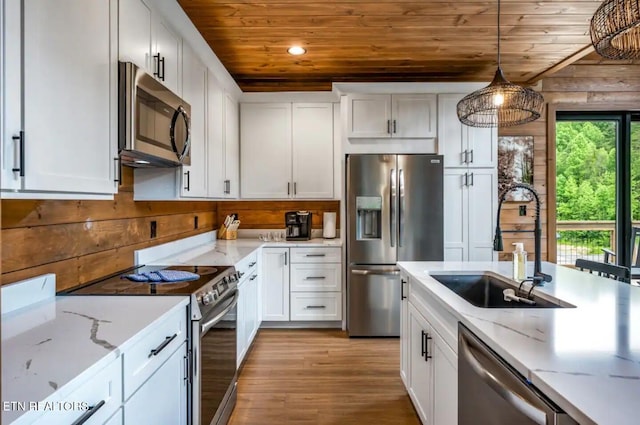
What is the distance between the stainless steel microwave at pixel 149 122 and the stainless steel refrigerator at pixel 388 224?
1797 mm

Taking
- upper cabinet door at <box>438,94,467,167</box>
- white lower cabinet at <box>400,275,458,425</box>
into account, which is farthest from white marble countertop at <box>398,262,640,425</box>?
upper cabinet door at <box>438,94,467,167</box>

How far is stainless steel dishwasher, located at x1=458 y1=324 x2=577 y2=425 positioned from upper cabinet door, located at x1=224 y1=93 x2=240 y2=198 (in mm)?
2638

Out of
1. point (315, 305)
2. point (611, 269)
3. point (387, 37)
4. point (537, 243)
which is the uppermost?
point (387, 37)

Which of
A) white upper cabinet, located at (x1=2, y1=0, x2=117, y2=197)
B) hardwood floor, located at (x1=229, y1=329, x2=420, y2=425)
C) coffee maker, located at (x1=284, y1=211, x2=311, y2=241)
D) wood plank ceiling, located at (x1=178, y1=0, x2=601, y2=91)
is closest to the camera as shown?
white upper cabinet, located at (x1=2, y1=0, x2=117, y2=197)

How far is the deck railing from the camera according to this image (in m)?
4.35

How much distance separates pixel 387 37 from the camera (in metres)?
3.15

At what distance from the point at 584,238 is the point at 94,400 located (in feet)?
15.9

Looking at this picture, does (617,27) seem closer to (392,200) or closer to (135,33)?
(135,33)

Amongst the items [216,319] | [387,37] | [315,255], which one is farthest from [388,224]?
[216,319]

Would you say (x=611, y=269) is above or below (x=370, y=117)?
below

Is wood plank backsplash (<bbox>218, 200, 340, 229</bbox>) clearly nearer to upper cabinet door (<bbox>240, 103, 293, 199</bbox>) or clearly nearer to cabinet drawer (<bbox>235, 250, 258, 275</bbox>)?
upper cabinet door (<bbox>240, 103, 293, 199</bbox>)

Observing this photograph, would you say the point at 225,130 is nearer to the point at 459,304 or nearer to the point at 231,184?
the point at 231,184

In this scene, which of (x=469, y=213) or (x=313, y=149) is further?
(x=313, y=149)

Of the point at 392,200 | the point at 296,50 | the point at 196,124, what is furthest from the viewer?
the point at 392,200
